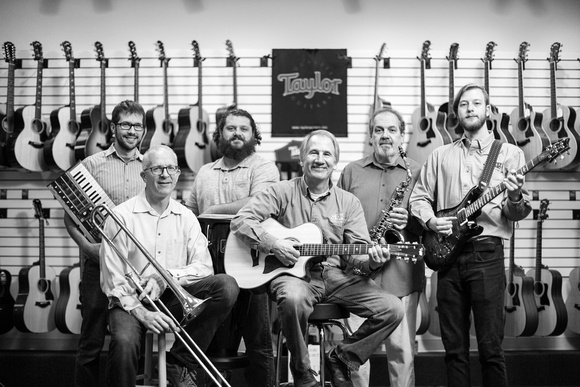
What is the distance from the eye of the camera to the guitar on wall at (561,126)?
5.47 m

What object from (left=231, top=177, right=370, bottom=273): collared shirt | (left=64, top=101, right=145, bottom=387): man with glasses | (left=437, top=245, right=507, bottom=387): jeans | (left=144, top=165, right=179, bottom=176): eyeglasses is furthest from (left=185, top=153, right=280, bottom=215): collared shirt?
(left=437, top=245, right=507, bottom=387): jeans

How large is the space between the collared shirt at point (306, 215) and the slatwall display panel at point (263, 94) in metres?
1.96

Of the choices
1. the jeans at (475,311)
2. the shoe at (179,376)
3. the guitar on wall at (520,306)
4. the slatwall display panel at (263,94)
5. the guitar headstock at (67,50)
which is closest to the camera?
the shoe at (179,376)

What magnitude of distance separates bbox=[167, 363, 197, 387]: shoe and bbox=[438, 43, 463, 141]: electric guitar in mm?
2893

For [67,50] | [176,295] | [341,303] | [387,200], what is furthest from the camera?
[67,50]

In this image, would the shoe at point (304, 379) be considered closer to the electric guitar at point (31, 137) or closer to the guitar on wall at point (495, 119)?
the guitar on wall at point (495, 119)

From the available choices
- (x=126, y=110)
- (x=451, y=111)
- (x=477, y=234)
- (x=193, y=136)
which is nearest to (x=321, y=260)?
(x=477, y=234)

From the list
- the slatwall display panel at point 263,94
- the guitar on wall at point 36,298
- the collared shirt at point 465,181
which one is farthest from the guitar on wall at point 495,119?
the guitar on wall at point 36,298

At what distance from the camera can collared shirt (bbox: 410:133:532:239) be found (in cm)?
411

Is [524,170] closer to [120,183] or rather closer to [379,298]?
[379,298]

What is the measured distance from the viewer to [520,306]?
17.6 ft

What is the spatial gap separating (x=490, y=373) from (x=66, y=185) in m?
2.86

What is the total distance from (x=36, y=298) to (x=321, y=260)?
2.83 meters

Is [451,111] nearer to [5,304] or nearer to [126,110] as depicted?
[126,110]
